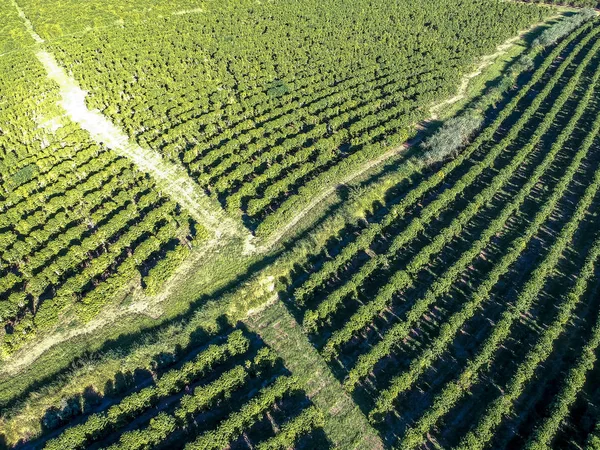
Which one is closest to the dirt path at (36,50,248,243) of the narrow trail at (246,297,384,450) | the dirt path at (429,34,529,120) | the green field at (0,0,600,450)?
the green field at (0,0,600,450)

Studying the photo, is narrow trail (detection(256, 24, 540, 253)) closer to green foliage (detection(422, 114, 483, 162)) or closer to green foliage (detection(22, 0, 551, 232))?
green foliage (detection(22, 0, 551, 232))

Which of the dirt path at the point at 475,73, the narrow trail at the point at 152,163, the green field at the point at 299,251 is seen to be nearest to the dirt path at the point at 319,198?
the green field at the point at 299,251

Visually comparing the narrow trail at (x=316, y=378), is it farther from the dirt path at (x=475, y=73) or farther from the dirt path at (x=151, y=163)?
the dirt path at (x=475, y=73)

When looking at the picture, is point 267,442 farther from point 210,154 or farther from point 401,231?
point 210,154

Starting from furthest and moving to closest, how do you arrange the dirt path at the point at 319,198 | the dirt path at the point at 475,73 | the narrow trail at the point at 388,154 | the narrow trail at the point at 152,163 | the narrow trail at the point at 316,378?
the dirt path at the point at 475,73 → the narrow trail at the point at 152,163 → the narrow trail at the point at 388,154 → the dirt path at the point at 319,198 → the narrow trail at the point at 316,378

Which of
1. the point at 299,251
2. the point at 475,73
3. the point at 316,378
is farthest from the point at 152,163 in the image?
the point at 475,73

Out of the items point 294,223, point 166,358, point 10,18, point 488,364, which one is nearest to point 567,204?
point 488,364
